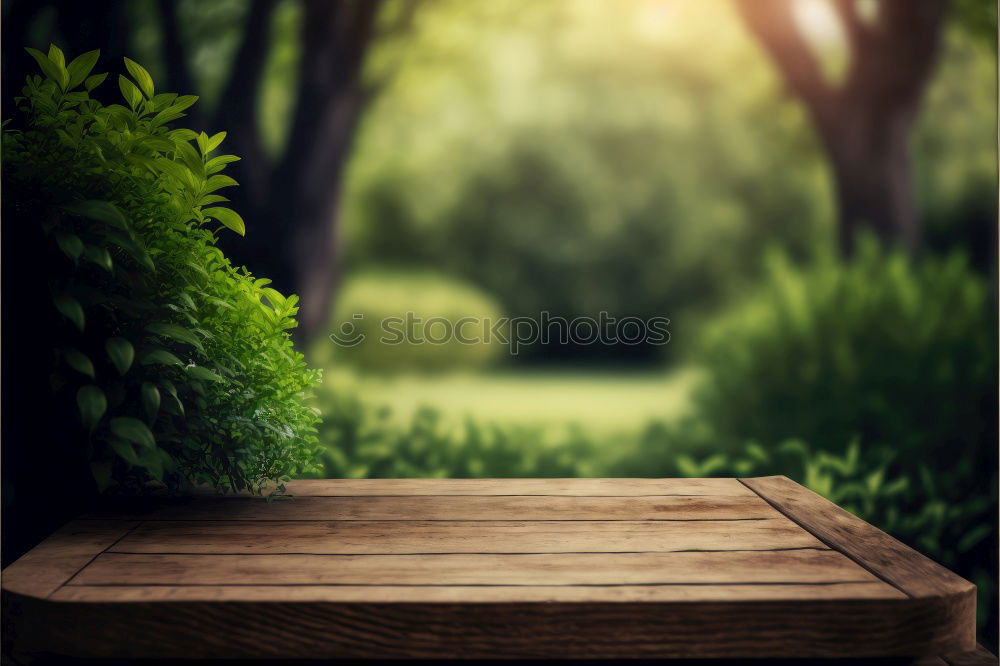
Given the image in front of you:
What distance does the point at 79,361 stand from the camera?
66.5 inches

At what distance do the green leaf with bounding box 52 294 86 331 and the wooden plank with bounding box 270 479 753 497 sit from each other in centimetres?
76

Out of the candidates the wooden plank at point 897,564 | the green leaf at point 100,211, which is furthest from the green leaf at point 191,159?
the wooden plank at point 897,564

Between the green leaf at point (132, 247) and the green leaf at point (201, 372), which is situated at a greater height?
the green leaf at point (132, 247)

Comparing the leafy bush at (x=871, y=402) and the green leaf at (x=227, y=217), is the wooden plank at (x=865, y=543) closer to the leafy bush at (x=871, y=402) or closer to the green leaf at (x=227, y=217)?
the leafy bush at (x=871, y=402)

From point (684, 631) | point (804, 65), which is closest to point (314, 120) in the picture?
point (804, 65)

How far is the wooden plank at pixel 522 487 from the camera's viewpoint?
220cm

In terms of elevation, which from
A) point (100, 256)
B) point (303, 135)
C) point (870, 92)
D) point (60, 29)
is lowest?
point (100, 256)

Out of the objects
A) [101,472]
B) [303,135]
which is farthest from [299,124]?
[101,472]

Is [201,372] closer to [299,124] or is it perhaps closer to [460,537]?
[460,537]

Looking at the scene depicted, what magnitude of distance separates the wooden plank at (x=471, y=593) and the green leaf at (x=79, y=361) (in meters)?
0.42

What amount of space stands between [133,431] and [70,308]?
0.28 meters

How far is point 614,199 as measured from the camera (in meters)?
8.02

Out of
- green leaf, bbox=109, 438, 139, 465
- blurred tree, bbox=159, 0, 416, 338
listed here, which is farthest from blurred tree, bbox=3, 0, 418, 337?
green leaf, bbox=109, 438, 139, 465

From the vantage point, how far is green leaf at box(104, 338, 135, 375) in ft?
5.50
